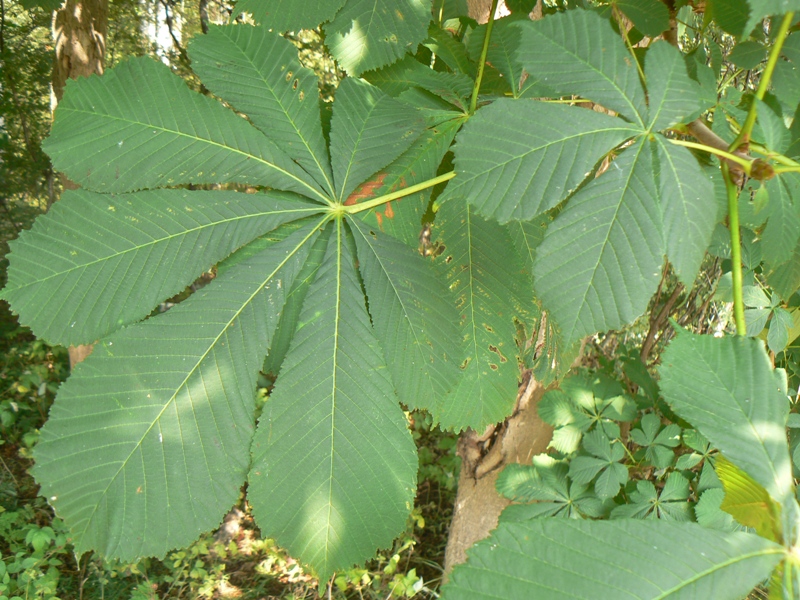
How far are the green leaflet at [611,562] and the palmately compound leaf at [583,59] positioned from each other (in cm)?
44

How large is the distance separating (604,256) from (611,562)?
0.29 metres


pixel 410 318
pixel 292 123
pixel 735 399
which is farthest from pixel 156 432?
pixel 735 399

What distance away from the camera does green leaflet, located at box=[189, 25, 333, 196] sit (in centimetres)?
82

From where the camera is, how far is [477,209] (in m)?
0.61

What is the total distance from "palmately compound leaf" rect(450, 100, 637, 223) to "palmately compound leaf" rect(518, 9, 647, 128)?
0.15 ft

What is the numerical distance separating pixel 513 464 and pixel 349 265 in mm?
1217

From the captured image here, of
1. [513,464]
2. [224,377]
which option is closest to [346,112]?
[224,377]

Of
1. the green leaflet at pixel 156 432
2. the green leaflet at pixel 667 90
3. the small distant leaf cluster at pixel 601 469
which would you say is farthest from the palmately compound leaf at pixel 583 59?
the small distant leaf cluster at pixel 601 469

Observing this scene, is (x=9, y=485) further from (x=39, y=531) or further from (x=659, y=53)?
(x=659, y=53)

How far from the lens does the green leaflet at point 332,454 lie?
70cm

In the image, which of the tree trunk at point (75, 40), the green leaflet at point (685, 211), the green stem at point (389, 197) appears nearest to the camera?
the green leaflet at point (685, 211)

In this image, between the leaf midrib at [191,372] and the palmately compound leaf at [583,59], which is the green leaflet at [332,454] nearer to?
the leaf midrib at [191,372]

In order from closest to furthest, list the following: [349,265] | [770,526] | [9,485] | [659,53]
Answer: [770,526]
[659,53]
[349,265]
[9,485]

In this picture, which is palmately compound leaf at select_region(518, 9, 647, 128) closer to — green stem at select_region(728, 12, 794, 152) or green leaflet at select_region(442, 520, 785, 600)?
green stem at select_region(728, 12, 794, 152)
